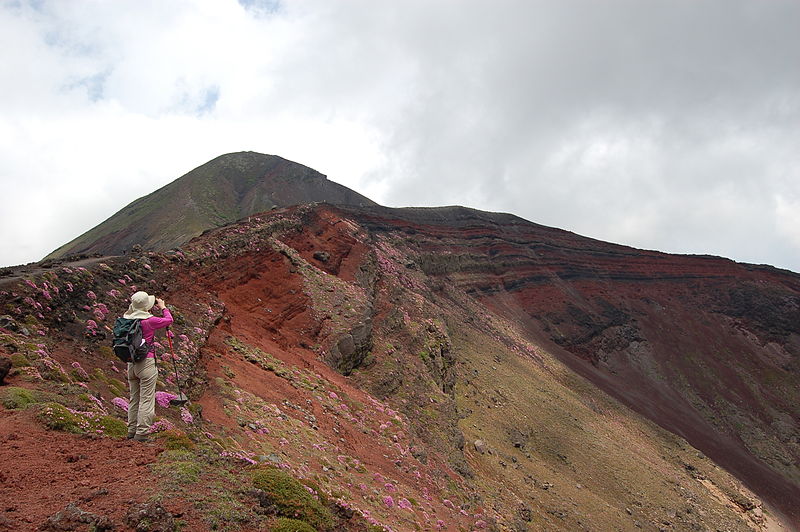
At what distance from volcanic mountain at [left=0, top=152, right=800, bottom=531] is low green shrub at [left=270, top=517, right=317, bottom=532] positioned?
0.05 metres

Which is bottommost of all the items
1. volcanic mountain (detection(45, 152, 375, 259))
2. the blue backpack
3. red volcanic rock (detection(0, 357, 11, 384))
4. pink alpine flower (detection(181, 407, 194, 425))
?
pink alpine flower (detection(181, 407, 194, 425))

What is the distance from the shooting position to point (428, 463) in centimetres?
1839

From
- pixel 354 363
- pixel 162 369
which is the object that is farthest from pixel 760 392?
pixel 162 369

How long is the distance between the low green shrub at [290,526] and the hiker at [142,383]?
292 cm

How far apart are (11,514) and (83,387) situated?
4.36m

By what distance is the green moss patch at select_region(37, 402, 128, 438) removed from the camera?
7770 millimetres

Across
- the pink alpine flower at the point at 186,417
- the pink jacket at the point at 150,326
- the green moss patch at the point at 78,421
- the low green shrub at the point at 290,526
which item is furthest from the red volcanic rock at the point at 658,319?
the low green shrub at the point at 290,526

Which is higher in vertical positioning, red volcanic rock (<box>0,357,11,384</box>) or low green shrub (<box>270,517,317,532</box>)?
red volcanic rock (<box>0,357,11,384</box>)

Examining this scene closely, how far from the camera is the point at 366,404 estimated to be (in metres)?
19.6

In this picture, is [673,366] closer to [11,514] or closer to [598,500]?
[598,500]

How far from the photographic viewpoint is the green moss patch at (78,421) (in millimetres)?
7770

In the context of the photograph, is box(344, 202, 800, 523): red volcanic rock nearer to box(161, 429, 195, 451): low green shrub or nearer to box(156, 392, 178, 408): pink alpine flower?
box(156, 392, 178, 408): pink alpine flower

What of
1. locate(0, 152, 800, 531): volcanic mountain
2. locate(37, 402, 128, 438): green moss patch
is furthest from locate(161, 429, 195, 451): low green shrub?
locate(37, 402, 128, 438): green moss patch

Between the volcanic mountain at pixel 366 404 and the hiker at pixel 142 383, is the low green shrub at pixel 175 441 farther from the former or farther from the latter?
the hiker at pixel 142 383
